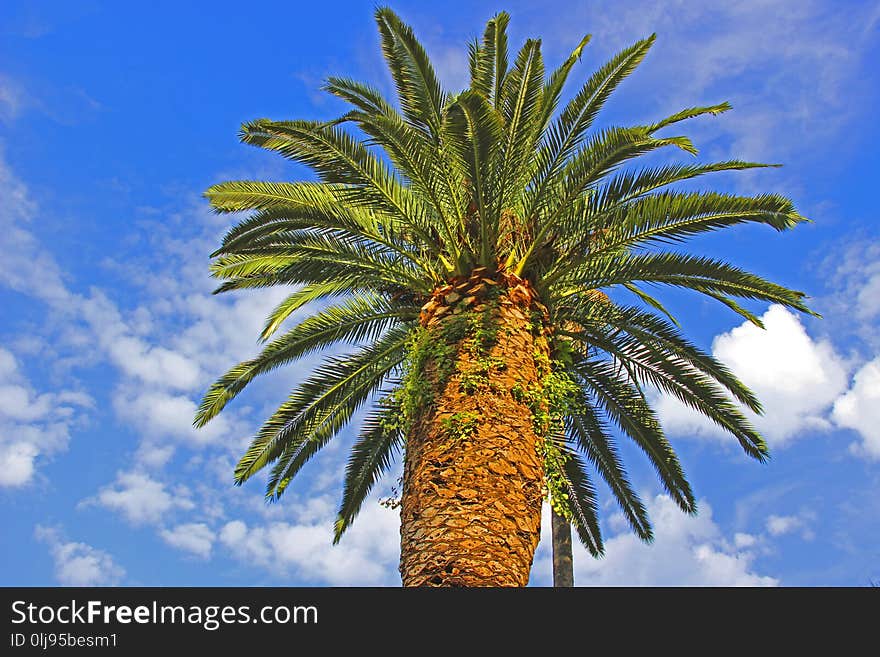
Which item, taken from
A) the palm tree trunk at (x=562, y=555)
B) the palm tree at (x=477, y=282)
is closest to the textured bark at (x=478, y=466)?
the palm tree at (x=477, y=282)

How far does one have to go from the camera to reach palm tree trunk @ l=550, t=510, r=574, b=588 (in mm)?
13117

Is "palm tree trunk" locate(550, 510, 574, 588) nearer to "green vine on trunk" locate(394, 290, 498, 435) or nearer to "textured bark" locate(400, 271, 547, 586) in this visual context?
"textured bark" locate(400, 271, 547, 586)

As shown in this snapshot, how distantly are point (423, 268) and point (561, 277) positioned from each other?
169 centimetres

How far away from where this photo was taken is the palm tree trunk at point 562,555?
13117mm

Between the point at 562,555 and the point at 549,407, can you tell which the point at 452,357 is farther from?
the point at 562,555

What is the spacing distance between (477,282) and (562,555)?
18.7 feet

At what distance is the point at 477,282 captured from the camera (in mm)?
9672

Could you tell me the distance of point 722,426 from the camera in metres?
11.3

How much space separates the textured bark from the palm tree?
0.02 metres

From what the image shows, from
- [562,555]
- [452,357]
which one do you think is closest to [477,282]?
[452,357]

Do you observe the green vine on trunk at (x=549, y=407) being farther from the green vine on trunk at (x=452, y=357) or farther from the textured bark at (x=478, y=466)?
the green vine on trunk at (x=452, y=357)

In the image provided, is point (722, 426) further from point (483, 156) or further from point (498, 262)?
point (483, 156)

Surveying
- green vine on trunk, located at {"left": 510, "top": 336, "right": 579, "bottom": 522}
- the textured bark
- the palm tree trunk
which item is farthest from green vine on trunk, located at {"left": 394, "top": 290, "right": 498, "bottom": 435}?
the palm tree trunk
